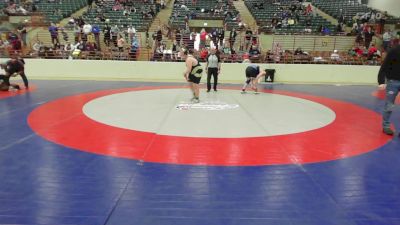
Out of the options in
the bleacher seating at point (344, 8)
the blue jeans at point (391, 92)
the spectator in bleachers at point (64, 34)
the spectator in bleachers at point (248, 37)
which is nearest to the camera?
the blue jeans at point (391, 92)

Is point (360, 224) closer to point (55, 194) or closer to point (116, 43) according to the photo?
point (55, 194)

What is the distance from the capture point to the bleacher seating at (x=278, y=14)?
1919 cm

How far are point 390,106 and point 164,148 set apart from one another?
13.6ft

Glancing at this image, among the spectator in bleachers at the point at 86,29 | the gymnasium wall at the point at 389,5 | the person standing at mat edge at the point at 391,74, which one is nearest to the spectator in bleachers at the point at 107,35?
the spectator in bleachers at the point at 86,29

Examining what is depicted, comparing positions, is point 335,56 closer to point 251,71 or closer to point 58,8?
point 251,71

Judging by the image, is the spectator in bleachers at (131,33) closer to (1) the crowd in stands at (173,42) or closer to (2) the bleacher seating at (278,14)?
(1) the crowd in stands at (173,42)

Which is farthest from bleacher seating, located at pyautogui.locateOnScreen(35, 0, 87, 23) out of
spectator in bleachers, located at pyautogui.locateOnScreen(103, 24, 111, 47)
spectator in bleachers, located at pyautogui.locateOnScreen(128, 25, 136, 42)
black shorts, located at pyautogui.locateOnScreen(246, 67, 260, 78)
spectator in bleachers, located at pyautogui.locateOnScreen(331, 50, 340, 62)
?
spectator in bleachers, located at pyautogui.locateOnScreen(331, 50, 340, 62)

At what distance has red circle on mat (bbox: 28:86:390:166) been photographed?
5.08 meters

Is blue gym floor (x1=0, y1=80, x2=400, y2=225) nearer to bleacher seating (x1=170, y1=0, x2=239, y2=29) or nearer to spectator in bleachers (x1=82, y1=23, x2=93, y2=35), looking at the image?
spectator in bleachers (x1=82, y1=23, x2=93, y2=35)

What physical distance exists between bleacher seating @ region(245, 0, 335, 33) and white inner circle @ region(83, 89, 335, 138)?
9.80m

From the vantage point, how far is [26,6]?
22.4 meters

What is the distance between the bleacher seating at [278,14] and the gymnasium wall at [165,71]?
14.6 ft

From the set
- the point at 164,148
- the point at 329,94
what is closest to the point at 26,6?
the point at 329,94

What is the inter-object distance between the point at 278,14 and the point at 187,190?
768 inches
